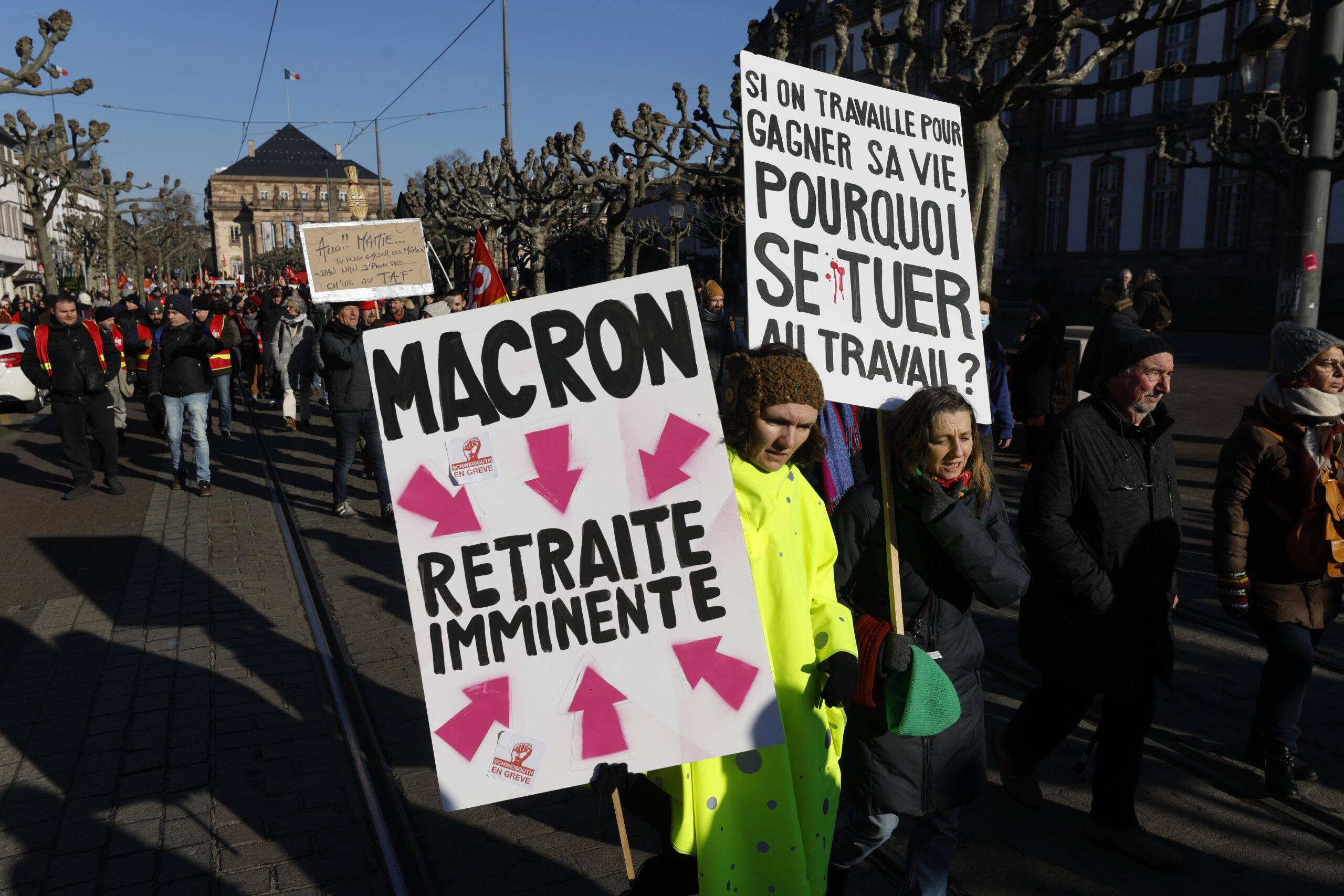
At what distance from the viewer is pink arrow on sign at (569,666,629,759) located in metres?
2.39

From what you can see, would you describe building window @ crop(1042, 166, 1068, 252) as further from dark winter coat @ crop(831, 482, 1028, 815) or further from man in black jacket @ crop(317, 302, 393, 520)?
dark winter coat @ crop(831, 482, 1028, 815)

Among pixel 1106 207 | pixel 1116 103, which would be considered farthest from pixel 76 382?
pixel 1116 103

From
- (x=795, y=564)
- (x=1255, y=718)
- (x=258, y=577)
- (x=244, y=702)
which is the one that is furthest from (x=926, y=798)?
(x=258, y=577)

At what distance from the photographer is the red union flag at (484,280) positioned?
526 cm

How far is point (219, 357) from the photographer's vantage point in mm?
12281

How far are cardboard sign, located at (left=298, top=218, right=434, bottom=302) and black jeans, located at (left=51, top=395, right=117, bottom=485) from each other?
2.34m

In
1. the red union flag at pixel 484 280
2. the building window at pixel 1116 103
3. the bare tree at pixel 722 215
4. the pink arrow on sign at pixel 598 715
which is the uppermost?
the building window at pixel 1116 103

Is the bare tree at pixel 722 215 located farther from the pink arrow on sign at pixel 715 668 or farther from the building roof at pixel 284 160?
the building roof at pixel 284 160

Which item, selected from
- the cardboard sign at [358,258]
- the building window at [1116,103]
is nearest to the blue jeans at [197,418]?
the cardboard sign at [358,258]

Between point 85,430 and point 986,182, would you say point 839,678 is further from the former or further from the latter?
point 986,182

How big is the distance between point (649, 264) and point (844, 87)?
149ft

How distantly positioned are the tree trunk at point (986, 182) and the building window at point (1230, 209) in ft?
101

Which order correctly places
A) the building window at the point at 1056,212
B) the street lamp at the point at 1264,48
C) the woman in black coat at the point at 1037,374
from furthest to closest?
the building window at the point at 1056,212 → the woman in black coat at the point at 1037,374 → the street lamp at the point at 1264,48

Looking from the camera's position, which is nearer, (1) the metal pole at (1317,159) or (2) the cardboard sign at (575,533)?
(2) the cardboard sign at (575,533)
